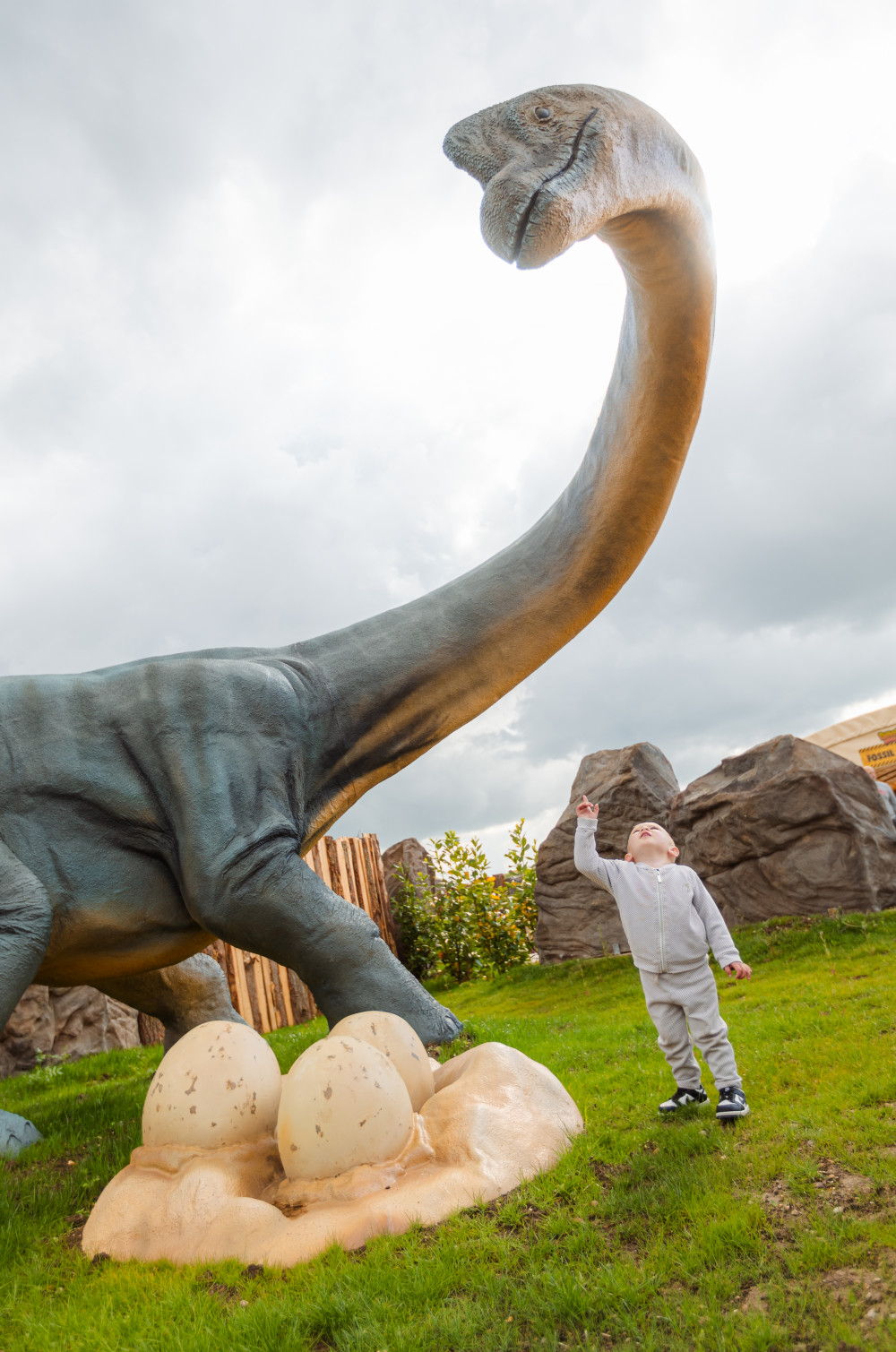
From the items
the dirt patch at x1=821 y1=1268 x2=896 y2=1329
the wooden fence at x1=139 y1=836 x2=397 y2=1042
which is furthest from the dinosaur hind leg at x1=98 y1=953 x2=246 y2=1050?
the dirt patch at x1=821 y1=1268 x2=896 y2=1329

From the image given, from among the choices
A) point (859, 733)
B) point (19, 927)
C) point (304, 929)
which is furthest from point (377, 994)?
point (859, 733)

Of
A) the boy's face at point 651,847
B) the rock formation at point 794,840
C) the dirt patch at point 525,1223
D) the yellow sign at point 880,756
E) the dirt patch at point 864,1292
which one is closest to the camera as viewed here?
the dirt patch at point 864,1292

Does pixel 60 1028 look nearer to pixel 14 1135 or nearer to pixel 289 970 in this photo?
pixel 289 970

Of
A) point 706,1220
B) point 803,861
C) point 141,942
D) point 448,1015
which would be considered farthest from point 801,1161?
point 803,861

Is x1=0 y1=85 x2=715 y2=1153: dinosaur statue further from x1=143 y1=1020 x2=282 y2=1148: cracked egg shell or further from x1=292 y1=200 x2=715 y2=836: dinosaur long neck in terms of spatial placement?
x1=143 y1=1020 x2=282 y2=1148: cracked egg shell

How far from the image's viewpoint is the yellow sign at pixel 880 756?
10570 millimetres

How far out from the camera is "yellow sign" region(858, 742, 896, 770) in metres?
10.6

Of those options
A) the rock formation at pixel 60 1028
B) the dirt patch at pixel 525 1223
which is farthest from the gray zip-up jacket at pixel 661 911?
the rock formation at pixel 60 1028

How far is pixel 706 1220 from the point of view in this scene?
7.97 feet

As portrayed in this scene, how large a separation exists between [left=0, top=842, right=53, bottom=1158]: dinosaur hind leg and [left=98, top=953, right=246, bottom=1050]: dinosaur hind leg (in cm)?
128

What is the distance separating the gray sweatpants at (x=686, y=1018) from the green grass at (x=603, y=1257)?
0.55ft

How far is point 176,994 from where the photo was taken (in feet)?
15.9

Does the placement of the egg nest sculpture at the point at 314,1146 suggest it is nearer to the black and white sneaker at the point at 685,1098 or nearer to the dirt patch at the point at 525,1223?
the dirt patch at the point at 525,1223

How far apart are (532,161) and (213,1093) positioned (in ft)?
9.48
